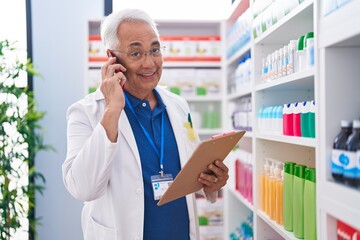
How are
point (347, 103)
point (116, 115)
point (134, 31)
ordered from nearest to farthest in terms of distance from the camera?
1. point (347, 103)
2. point (116, 115)
3. point (134, 31)

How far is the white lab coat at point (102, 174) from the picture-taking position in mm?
1834

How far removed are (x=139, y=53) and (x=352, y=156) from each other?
109 cm

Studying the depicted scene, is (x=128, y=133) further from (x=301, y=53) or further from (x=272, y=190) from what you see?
(x=272, y=190)

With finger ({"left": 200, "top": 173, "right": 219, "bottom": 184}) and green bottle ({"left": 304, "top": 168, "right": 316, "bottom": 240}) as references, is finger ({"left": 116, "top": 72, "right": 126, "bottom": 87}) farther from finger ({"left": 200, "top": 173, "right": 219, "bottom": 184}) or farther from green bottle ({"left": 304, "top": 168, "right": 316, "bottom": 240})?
green bottle ({"left": 304, "top": 168, "right": 316, "bottom": 240})

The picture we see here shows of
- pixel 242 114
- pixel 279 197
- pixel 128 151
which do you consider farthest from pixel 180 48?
pixel 128 151

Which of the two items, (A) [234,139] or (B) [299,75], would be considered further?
(B) [299,75]

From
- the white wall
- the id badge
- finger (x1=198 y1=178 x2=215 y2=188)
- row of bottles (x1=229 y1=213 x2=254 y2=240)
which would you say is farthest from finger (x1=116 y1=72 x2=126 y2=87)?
the white wall

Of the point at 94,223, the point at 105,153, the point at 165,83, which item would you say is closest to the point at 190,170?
the point at 105,153

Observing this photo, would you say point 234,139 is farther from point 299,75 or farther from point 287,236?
point 287,236

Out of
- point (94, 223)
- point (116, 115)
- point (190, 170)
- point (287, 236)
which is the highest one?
point (116, 115)

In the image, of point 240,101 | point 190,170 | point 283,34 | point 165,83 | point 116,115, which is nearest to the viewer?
point 190,170

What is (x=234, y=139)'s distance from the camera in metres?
1.78

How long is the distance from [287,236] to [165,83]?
94.4 inches

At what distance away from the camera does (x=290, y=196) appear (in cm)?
226
